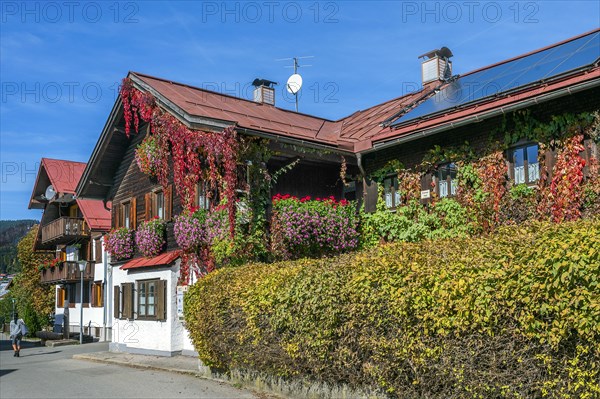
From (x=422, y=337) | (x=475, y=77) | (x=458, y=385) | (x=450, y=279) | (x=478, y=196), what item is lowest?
(x=458, y=385)

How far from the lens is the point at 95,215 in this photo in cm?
3312

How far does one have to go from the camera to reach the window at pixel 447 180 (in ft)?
51.1

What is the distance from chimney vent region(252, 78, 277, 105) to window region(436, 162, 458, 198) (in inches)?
404

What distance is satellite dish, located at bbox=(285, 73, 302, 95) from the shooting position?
83.5ft

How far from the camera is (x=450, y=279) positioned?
26.6ft

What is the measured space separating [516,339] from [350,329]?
282 cm

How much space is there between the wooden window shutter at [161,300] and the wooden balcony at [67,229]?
14.7 meters

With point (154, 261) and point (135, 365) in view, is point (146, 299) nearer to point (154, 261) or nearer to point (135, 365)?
point (154, 261)

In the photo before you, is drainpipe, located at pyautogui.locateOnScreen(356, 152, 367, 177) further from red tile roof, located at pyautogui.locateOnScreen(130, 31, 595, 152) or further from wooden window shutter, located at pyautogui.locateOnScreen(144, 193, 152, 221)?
wooden window shutter, located at pyautogui.locateOnScreen(144, 193, 152, 221)

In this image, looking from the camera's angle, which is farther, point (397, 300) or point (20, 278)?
point (20, 278)

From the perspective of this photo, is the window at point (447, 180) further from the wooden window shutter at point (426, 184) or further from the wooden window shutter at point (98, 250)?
the wooden window shutter at point (98, 250)

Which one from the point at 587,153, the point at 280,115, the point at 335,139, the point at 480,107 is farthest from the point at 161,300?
the point at 587,153

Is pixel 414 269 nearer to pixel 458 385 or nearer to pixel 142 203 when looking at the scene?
pixel 458 385

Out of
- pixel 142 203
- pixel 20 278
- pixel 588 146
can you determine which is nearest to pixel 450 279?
pixel 588 146
